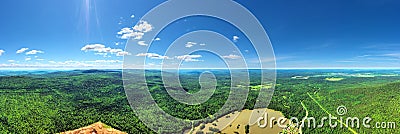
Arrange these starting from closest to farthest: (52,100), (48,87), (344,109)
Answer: (344,109) < (52,100) < (48,87)

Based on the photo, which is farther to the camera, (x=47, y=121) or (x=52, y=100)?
(x=52, y=100)

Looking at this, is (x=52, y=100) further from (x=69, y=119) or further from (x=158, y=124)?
(x=158, y=124)

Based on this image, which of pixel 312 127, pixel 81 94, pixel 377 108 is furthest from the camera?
pixel 81 94

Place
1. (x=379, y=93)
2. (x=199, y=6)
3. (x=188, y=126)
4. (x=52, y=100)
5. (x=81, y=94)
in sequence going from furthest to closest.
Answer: (x=81, y=94), (x=379, y=93), (x=52, y=100), (x=188, y=126), (x=199, y=6)

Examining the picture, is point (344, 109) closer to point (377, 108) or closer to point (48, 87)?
point (377, 108)

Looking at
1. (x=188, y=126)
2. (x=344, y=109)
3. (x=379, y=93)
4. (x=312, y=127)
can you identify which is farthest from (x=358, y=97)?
(x=188, y=126)

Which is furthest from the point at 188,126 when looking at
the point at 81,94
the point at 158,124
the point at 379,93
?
the point at 379,93

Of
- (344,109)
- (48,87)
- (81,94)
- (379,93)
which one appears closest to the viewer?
(344,109)

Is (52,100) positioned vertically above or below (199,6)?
below

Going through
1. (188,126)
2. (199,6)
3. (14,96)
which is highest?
(199,6)
